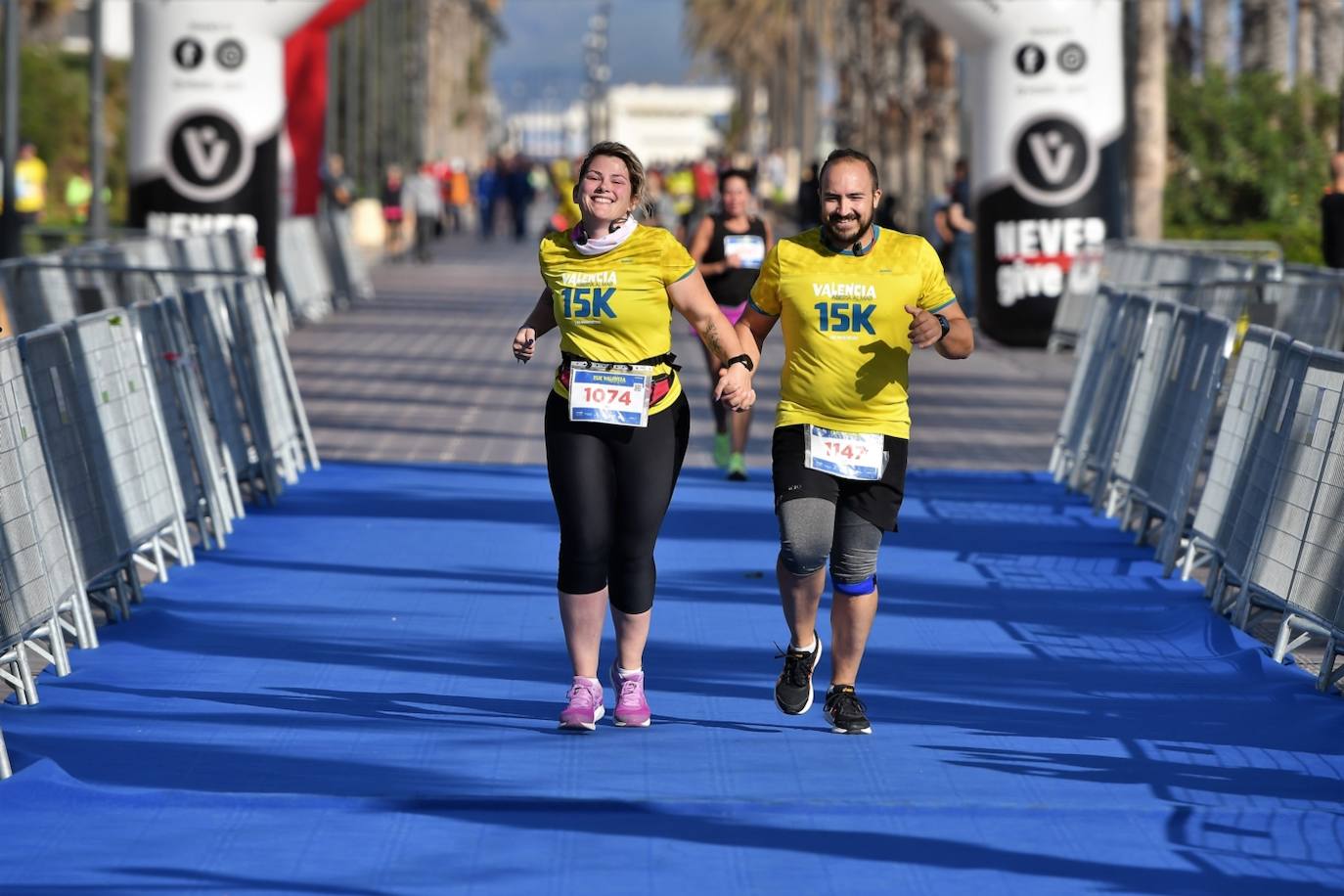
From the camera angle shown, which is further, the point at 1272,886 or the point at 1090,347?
the point at 1090,347

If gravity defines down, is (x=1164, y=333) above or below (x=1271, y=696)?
above

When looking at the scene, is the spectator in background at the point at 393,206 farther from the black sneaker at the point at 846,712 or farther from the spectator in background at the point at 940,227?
the black sneaker at the point at 846,712

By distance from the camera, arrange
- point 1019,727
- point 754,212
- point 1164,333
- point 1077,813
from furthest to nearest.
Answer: point 754,212, point 1164,333, point 1019,727, point 1077,813

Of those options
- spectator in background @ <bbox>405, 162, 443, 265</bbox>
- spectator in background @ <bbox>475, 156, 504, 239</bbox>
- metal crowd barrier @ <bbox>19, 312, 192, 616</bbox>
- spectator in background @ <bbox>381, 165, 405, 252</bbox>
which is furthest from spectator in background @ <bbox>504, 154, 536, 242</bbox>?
metal crowd barrier @ <bbox>19, 312, 192, 616</bbox>

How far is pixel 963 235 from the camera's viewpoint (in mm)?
28266

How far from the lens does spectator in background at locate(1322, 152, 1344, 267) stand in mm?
18891

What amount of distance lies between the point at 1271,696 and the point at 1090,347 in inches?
252

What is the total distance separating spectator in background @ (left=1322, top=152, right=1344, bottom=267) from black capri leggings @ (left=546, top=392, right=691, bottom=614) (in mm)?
12440

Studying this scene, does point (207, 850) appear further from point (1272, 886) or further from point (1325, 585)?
point (1325, 585)

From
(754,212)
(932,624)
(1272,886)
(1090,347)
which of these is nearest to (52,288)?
(754,212)

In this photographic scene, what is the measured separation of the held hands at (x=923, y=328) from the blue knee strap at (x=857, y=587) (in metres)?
0.82

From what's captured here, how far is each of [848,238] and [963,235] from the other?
21.1 meters

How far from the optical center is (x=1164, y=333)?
496 inches

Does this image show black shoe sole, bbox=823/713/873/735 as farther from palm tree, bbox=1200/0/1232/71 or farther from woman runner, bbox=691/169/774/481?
palm tree, bbox=1200/0/1232/71
